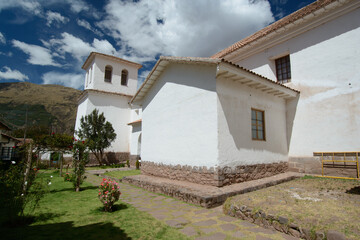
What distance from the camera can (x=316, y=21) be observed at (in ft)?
30.7

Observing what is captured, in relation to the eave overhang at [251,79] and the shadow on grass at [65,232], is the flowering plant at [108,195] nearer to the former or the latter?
the shadow on grass at [65,232]

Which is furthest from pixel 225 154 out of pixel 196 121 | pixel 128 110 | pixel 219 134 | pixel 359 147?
pixel 128 110

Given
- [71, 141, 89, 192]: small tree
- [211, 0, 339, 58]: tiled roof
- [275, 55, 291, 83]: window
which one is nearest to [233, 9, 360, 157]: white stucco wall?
[275, 55, 291, 83]: window

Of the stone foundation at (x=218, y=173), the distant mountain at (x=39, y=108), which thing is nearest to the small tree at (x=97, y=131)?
the stone foundation at (x=218, y=173)

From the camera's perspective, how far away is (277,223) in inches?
148

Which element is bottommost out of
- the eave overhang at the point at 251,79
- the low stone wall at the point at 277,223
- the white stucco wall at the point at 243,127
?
the low stone wall at the point at 277,223

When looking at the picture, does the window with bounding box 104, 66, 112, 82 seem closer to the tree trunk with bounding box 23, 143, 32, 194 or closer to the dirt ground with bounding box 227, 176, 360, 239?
the tree trunk with bounding box 23, 143, 32, 194

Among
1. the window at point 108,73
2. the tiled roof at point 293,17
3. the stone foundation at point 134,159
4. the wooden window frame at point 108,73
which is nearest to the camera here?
the tiled roof at point 293,17

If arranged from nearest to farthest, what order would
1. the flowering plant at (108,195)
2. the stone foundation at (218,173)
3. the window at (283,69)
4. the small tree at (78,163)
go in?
the flowering plant at (108,195) < the stone foundation at (218,173) < the small tree at (78,163) < the window at (283,69)

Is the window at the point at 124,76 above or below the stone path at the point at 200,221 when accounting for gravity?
above

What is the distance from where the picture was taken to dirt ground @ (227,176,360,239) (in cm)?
330

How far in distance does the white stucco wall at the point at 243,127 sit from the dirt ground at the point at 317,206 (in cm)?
189

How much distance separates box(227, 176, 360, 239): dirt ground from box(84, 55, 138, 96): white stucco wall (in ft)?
63.1

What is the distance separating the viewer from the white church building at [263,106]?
7.11 meters
